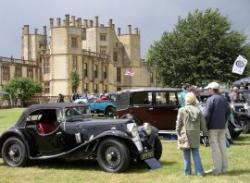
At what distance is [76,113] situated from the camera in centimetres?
1391

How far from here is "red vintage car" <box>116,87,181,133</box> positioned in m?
19.1

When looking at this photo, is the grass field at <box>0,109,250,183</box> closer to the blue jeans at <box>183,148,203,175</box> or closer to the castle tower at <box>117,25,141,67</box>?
the blue jeans at <box>183,148,203,175</box>

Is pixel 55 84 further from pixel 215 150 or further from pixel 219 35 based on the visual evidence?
pixel 215 150

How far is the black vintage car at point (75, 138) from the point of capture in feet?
41.1

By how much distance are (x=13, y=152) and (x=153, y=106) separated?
6605 mm

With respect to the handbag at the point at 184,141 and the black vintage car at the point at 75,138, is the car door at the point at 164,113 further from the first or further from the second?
the handbag at the point at 184,141

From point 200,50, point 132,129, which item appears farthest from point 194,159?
point 200,50

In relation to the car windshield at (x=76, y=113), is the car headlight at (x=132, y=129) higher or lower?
lower

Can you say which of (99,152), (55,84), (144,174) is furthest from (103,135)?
(55,84)

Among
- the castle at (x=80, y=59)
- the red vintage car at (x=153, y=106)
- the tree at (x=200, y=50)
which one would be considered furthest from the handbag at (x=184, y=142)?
the castle at (x=80, y=59)

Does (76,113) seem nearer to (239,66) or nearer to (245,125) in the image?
(245,125)

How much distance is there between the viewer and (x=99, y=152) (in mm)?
12711

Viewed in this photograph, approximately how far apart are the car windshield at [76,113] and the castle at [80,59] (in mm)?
53423

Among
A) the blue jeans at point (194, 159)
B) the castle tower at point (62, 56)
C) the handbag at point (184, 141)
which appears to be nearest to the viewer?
the handbag at point (184, 141)
